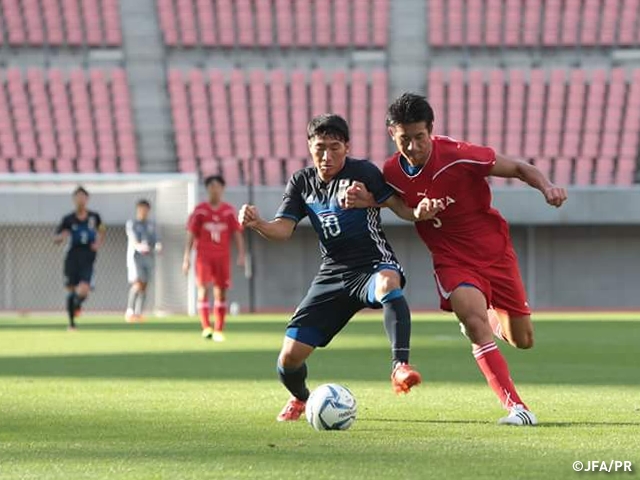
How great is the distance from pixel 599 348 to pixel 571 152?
16.1m

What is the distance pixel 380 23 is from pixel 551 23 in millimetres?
4160

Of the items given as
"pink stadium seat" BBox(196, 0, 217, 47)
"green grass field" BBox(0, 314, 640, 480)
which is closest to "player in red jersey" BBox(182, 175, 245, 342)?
"green grass field" BBox(0, 314, 640, 480)

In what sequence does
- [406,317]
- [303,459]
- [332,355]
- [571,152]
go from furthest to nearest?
[571,152] → [332,355] → [406,317] → [303,459]

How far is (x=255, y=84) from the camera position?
3139cm

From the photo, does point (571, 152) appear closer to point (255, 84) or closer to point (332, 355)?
point (255, 84)

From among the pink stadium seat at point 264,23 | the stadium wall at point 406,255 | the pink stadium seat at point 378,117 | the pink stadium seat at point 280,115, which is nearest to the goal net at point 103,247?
the stadium wall at point 406,255

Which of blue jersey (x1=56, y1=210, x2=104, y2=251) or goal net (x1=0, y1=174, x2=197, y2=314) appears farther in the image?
goal net (x1=0, y1=174, x2=197, y2=314)

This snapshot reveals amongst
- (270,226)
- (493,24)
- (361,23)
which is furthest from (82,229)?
(493,24)

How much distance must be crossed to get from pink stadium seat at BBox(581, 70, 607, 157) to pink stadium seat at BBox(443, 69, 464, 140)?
9.26ft

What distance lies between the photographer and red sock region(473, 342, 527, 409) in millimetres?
7160

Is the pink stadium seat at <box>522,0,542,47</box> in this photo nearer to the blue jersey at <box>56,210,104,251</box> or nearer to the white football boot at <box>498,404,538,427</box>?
the blue jersey at <box>56,210,104,251</box>

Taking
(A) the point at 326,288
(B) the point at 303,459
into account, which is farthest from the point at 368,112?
(B) the point at 303,459

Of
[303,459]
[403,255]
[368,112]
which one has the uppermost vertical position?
[303,459]

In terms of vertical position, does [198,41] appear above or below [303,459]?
below
